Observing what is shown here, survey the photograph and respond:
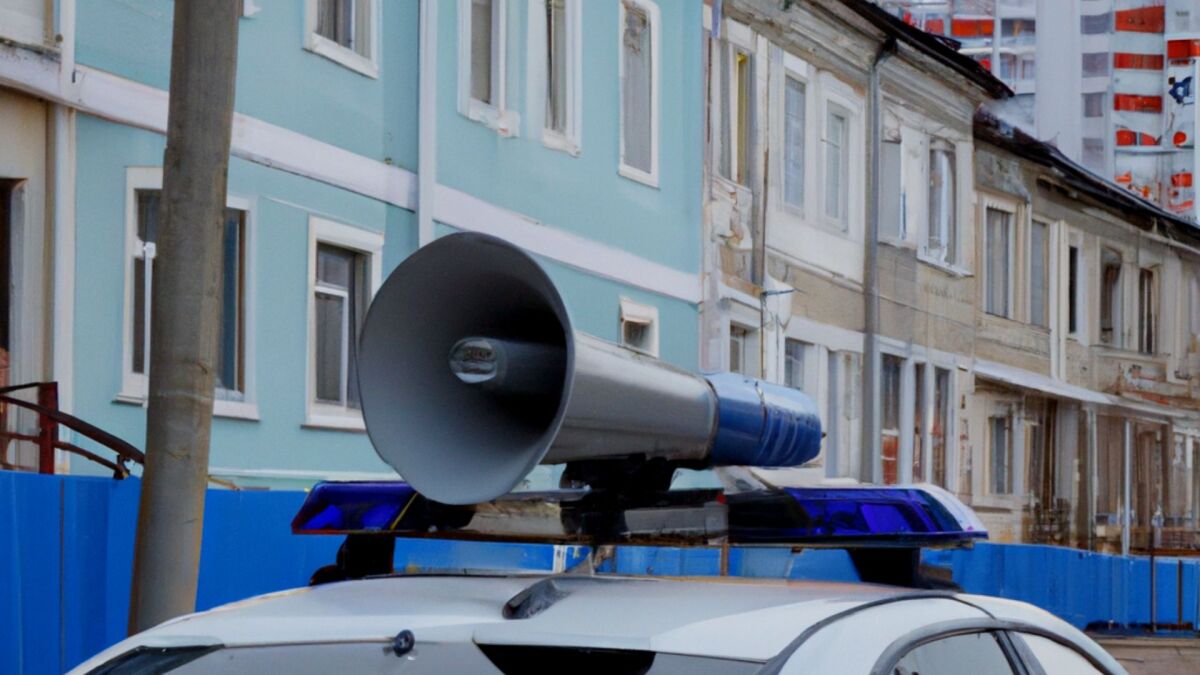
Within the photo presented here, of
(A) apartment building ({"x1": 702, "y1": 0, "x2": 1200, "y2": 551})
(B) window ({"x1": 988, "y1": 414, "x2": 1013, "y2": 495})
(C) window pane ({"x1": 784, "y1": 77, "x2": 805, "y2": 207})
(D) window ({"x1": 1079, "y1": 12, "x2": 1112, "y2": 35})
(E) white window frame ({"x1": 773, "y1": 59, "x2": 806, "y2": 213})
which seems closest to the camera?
(A) apartment building ({"x1": 702, "y1": 0, "x2": 1200, "y2": 551})

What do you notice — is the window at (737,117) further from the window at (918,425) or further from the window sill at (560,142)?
the window at (918,425)

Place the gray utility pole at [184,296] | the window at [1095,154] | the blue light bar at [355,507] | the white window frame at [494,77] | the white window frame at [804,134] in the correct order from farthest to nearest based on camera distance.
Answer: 1. the window at [1095,154]
2. the white window frame at [804,134]
3. the white window frame at [494,77]
4. the gray utility pole at [184,296]
5. the blue light bar at [355,507]

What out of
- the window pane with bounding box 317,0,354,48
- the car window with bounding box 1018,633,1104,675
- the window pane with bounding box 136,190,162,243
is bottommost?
the car window with bounding box 1018,633,1104,675

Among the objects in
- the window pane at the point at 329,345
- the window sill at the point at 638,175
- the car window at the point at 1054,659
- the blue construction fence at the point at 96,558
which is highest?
the window sill at the point at 638,175

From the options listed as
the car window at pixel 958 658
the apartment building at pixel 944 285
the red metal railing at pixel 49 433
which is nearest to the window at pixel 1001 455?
the apartment building at pixel 944 285

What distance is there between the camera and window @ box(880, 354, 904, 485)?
1046 inches

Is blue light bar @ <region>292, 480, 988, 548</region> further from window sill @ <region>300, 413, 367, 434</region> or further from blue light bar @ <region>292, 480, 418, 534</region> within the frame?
window sill @ <region>300, 413, 367, 434</region>

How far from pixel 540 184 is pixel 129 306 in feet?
18.3

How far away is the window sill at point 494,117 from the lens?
16.2 meters

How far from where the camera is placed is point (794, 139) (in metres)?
23.4

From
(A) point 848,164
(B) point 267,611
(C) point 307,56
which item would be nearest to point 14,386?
(C) point 307,56

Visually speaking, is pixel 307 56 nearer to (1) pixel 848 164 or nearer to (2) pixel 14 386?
(2) pixel 14 386

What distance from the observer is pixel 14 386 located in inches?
439

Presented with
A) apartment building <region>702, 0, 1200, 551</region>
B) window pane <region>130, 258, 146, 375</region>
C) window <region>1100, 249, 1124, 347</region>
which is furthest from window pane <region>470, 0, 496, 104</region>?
window <region>1100, 249, 1124, 347</region>
